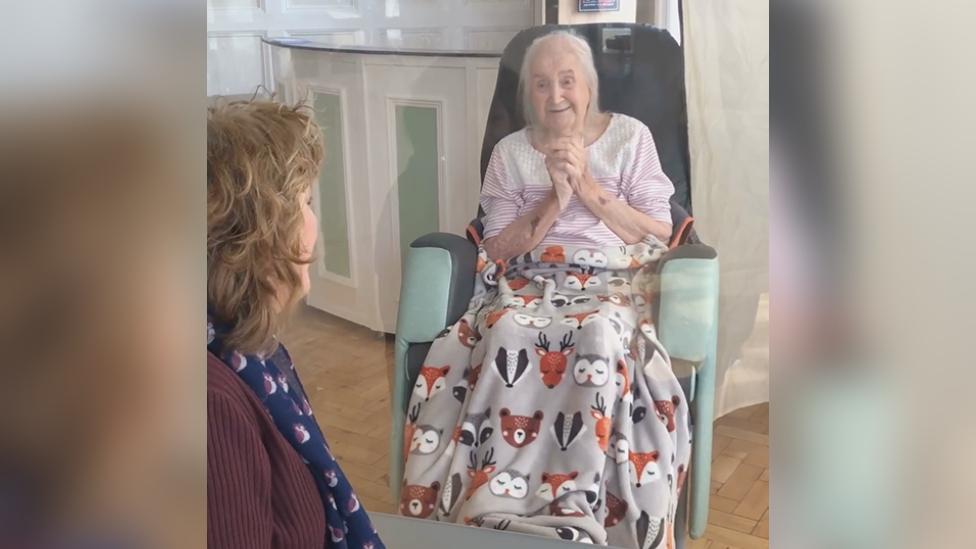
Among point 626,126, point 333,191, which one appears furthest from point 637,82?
point 333,191

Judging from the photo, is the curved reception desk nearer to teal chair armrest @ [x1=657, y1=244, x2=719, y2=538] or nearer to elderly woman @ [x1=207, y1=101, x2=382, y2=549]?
elderly woman @ [x1=207, y1=101, x2=382, y2=549]

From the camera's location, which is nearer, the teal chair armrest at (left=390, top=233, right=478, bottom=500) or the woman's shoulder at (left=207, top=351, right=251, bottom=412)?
the woman's shoulder at (left=207, top=351, right=251, bottom=412)

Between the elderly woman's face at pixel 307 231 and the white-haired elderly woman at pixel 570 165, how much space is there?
0.64 ft

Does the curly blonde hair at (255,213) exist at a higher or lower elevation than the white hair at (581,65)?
lower

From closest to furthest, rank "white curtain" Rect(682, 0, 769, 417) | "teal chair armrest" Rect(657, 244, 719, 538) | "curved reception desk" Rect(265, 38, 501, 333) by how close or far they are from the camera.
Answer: "white curtain" Rect(682, 0, 769, 417)
"teal chair armrest" Rect(657, 244, 719, 538)
"curved reception desk" Rect(265, 38, 501, 333)

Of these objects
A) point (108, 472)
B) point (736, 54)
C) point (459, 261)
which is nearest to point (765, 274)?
point (736, 54)

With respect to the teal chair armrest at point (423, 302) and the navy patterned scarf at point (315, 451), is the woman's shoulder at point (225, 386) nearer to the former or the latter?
the navy patterned scarf at point (315, 451)

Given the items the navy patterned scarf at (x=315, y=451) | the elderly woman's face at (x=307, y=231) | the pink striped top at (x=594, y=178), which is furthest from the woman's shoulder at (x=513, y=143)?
the navy patterned scarf at (x=315, y=451)

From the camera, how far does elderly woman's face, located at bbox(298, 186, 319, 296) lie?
88 centimetres

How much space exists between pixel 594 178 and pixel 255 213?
13.7 inches

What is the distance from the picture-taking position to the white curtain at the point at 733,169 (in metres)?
0.69

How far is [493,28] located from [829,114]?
0.50 meters

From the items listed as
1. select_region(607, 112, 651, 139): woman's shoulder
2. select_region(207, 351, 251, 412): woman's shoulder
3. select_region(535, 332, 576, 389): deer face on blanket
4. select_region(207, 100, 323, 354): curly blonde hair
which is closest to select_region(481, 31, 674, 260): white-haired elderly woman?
select_region(607, 112, 651, 139): woman's shoulder

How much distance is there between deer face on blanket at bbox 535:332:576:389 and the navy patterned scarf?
248 mm
